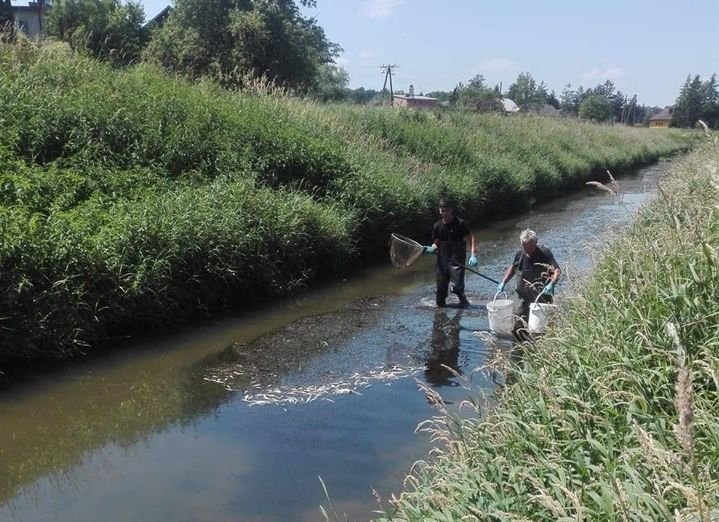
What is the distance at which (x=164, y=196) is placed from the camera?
10.9 m

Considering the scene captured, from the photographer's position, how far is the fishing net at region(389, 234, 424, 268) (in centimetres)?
1158

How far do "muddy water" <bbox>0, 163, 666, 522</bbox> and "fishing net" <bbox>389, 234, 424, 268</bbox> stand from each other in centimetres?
114

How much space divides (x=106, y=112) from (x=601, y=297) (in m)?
9.93

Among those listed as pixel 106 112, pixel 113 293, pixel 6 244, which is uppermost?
pixel 106 112

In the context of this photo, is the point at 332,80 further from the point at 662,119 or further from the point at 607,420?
the point at 607,420

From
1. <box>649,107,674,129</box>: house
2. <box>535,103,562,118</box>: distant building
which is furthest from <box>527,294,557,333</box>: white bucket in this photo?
<box>649,107,674,129</box>: house

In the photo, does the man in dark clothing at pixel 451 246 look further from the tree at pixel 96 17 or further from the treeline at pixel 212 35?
the tree at pixel 96 17

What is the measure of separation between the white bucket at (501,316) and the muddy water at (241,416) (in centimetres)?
42

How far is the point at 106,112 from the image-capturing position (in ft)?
40.9

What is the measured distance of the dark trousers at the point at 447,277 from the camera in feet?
34.8

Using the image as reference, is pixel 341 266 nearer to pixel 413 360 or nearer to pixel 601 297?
pixel 413 360

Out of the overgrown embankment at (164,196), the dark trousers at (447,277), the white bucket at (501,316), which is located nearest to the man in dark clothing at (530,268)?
the white bucket at (501,316)

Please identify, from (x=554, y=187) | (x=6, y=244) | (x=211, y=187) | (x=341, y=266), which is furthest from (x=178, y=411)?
(x=554, y=187)

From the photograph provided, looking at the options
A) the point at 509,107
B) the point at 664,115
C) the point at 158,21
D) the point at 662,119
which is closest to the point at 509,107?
the point at 509,107
